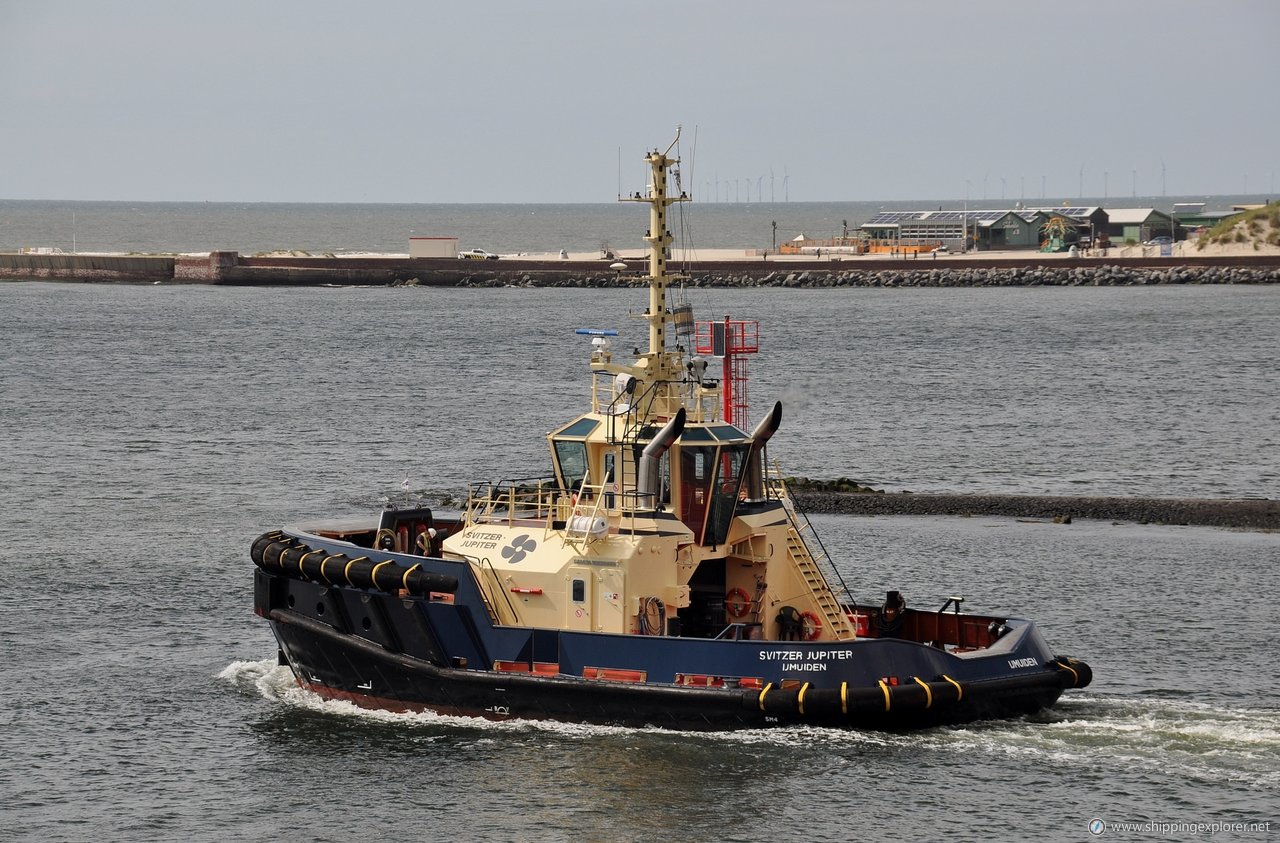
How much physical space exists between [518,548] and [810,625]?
370 cm

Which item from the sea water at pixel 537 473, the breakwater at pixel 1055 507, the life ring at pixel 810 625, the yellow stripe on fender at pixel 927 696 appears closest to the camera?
the sea water at pixel 537 473

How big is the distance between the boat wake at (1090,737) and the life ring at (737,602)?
202cm

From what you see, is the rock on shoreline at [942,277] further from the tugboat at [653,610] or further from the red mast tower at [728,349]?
the tugboat at [653,610]

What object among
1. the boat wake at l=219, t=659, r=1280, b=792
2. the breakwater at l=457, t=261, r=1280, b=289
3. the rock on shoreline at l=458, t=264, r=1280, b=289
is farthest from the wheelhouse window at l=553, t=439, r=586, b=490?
the rock on shoreline at l=458, t=264, r=1280, b=289

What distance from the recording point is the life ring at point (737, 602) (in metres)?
20.7

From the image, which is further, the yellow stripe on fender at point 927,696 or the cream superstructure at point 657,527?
the cream superstructure at point 657,527

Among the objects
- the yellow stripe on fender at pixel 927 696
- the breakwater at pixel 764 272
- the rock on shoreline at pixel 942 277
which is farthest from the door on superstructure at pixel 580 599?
the rock on shoreline at pixel 942 277

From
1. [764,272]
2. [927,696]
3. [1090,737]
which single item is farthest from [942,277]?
[927,696]

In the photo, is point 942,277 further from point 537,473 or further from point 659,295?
point 659,295

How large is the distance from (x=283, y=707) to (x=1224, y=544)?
18.1m

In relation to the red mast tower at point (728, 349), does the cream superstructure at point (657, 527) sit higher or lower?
lower

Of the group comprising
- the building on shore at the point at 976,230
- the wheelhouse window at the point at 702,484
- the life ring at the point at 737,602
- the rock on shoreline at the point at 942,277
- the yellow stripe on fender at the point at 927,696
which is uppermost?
the building on shore at the point at 976,230

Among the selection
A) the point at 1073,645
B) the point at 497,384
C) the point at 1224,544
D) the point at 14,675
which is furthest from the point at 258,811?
the point at 497,384

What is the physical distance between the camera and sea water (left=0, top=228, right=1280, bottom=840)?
17859mm
